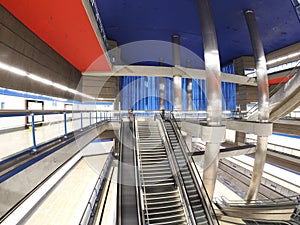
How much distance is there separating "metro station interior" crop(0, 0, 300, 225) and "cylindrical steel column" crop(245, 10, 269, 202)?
62 mm

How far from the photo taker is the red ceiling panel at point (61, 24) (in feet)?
15.4

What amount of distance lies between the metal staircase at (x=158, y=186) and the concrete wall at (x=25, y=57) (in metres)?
4.95

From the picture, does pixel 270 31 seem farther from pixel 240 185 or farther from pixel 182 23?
pixel 240 185

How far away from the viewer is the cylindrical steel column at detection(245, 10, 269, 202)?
1027 centimetres

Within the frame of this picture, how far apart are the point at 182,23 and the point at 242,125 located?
8.41 meters

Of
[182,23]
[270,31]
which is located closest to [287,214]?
[182,23]

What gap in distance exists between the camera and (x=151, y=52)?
17.5 meters

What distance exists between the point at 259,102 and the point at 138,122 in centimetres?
769

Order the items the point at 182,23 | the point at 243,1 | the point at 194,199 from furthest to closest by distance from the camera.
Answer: the point at 182,23, the point at 243,1, the point at 194,199

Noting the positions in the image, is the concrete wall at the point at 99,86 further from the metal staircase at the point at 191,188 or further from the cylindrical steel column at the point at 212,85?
the metal staircase at the point at 191,188

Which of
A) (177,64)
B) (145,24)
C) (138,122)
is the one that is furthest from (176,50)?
(138,122)

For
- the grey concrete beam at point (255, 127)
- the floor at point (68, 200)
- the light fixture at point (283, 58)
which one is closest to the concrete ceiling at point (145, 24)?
the light fixture at point (283, 58)

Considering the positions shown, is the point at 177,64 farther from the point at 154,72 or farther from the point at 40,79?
the point at 40,79

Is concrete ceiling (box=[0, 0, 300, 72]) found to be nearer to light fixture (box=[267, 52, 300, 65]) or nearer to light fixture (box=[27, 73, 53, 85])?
light fixture (box=[267, 52, 300, 65])
